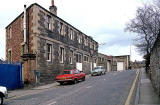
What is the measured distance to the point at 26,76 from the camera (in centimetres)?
2031

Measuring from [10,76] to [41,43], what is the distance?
18.2ft

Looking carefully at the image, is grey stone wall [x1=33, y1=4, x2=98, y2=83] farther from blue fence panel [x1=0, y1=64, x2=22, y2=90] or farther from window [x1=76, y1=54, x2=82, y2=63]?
blue fence panel [x1=0, y1=64, x2=22, y2=90]

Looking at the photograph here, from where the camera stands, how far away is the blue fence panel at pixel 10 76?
56.3 feet

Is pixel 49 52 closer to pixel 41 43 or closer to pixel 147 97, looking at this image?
pixel 41 43

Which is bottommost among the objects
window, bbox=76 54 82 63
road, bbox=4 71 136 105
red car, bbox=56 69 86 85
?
road, bbox=4 71 136 105

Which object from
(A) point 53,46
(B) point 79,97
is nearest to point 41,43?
(A) point 53,46

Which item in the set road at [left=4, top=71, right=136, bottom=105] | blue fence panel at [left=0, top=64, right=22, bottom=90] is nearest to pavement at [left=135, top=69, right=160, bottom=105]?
road at [left=4, top=71, right=136, bottom=105]

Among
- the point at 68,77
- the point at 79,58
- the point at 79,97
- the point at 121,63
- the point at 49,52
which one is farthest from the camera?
the point at 121,63

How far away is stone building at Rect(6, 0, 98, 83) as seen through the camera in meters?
21.0

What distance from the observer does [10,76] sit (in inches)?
707

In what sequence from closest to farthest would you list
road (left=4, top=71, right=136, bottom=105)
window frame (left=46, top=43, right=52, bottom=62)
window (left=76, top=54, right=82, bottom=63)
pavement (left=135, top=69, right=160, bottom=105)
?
1. pavement (left=135, top=69, right=160, bottom=105)
2. road (left=4, top=71, right=136, bottom=105)
3. window frame (left=46, top=43, right=52, bottom=62)
4. window (left=76, top=54, right=82, bottom=63)

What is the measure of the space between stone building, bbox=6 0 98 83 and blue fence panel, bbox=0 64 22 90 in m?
1.43

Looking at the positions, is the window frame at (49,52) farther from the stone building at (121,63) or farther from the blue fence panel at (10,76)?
the stone building at (121,63)

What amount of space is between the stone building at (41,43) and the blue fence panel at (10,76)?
143 cm
